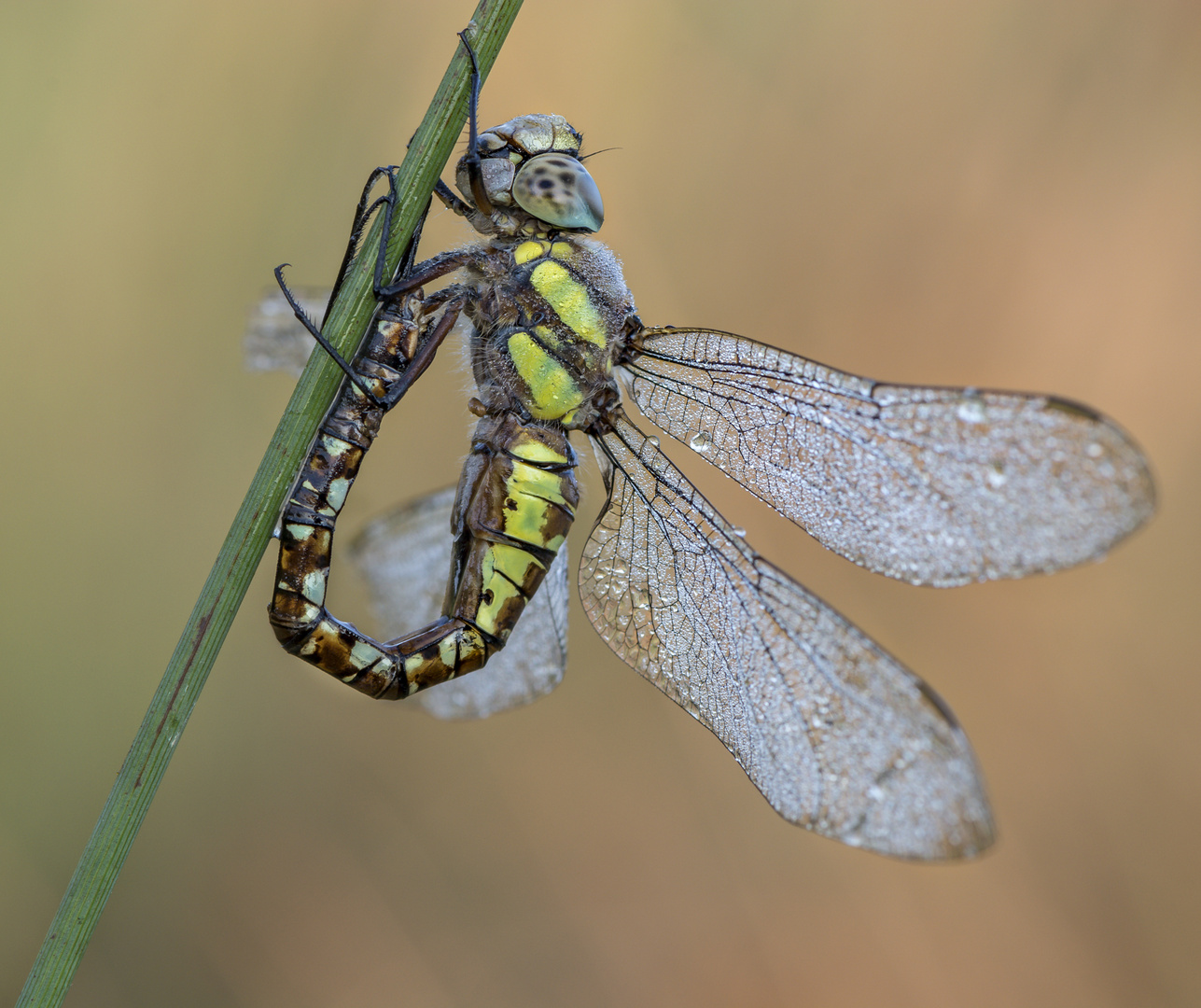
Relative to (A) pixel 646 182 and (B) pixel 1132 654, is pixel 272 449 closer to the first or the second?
Answer: (A) pixel 646 182

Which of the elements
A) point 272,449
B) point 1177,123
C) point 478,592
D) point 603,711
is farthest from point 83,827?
point 1177,123

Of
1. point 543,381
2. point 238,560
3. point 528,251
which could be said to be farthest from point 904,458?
point 238,560

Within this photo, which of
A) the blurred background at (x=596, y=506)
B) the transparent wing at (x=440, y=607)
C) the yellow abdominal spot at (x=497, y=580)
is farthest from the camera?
the blurred background at (x=596, y=506)

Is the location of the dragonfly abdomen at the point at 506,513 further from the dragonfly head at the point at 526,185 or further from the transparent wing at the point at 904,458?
the dragonfly head at the point at 526,185

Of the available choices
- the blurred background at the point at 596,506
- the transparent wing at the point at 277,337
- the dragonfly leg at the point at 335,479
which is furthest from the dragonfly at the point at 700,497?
the blurred background at the point at 596,506

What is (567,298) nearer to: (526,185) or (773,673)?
(526,185)

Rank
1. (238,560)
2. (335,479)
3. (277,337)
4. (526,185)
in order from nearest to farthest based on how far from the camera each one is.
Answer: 1. (238,560)
2. (335,479)
3. (526,185)
4. (277,337)
